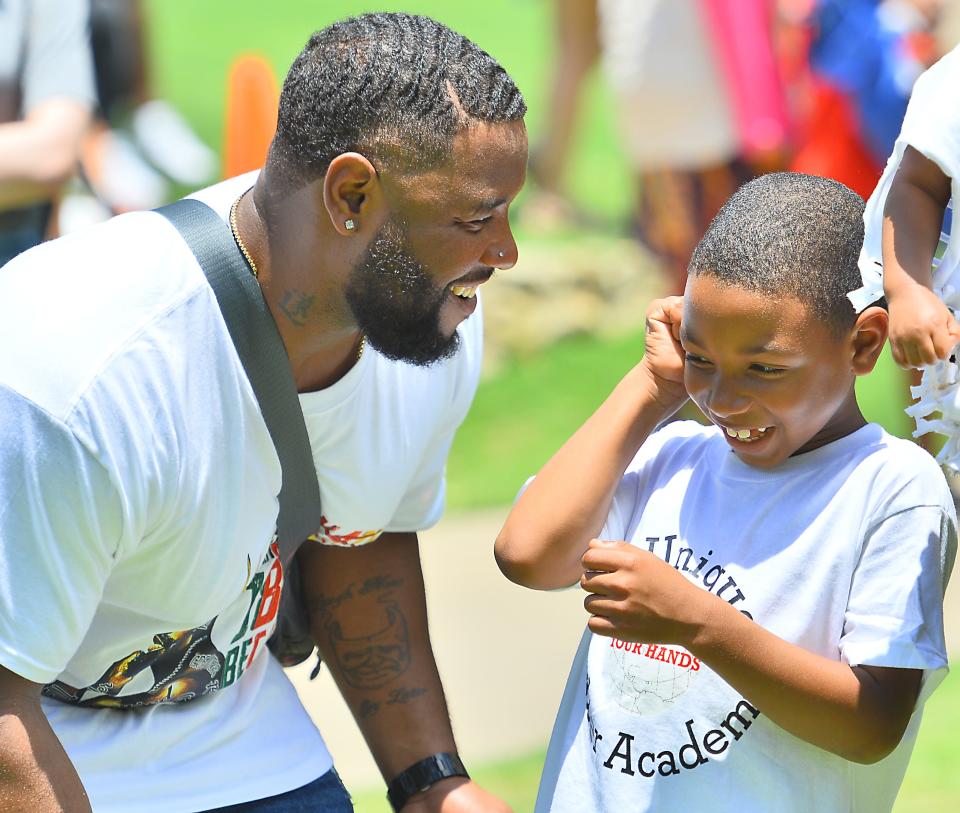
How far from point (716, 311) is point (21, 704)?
1.17 meters

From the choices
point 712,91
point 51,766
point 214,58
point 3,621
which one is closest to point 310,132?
point 3,621

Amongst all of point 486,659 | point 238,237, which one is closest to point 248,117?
point 486,659

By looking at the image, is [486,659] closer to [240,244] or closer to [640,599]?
[240,244]

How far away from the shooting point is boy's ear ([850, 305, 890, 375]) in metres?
2.14

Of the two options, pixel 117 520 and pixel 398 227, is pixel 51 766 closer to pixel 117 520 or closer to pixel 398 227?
pixel 117 520

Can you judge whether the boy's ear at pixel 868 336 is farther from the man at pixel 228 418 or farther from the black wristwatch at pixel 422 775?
the black wristwatch at pixel 422 775

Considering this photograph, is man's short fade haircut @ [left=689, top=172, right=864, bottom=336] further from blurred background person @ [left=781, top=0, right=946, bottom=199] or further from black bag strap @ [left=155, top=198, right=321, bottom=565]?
blurred background person @ [left=781, top=0, right=946, bottom=199]

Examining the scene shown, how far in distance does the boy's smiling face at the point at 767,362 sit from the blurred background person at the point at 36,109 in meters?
2.25

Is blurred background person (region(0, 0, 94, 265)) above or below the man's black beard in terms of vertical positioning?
below

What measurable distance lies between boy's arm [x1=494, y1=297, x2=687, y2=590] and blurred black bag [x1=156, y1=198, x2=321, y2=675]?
0.38 metres

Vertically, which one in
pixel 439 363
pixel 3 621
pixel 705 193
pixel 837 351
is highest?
pixel 837 351

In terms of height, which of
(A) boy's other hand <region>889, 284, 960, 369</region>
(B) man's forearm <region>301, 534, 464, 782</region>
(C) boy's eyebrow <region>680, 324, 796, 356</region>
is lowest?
(B) man's forearm <region>301, 534, 464, 782</region>

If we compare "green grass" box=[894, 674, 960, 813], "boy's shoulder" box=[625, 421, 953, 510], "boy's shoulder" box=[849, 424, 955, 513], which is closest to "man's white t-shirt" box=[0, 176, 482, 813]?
"boy's shoulder" box=[625, 421, 953, 510]

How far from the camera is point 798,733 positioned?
6.75 ft
